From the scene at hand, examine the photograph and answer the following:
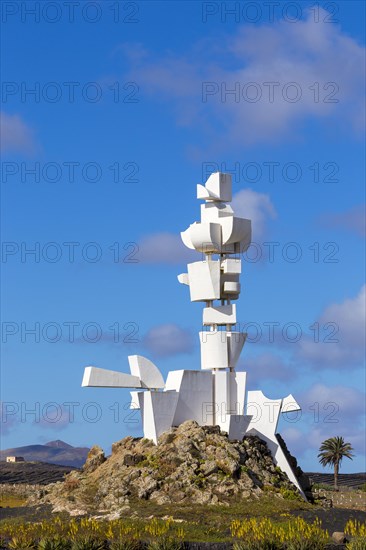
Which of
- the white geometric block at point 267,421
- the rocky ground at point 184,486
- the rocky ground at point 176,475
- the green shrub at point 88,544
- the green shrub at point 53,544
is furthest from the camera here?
the white geometric block at point 267,421

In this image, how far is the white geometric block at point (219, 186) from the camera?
44250mm

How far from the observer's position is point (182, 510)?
36.3 meters

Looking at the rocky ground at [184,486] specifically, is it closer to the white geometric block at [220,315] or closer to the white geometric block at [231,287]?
the white geometric block at [220,315]

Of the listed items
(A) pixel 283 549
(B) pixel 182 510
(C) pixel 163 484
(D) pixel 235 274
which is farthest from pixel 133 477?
(A) pixel 283 549

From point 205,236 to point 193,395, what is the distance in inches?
263

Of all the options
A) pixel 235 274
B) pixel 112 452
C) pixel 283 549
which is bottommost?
pixel 283 549

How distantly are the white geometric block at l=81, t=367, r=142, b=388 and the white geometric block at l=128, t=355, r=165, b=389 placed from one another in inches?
10.2

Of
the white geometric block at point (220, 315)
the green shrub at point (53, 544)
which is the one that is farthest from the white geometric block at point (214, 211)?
the green shrub at point (53, 544)

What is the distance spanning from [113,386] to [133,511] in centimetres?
653

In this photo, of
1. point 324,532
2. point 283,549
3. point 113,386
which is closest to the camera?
point 283,549

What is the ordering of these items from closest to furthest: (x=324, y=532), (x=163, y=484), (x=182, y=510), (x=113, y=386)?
(x=324, y=532) < (x=182, y=510) < (x=163, y=484) < (x=113, y=386)

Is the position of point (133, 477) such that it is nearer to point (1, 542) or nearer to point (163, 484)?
point (163, 484)

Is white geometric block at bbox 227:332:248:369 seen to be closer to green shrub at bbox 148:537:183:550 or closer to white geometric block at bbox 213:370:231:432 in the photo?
white geometric block at bbox 213:370:231:432

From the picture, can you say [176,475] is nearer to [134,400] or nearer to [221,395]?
[134,400]
